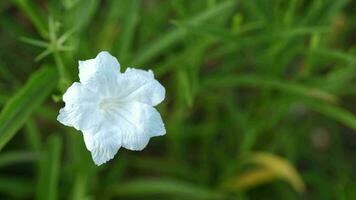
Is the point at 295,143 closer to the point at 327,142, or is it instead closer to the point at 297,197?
the point at 297,197

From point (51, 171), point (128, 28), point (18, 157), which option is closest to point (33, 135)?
point (18, 157)

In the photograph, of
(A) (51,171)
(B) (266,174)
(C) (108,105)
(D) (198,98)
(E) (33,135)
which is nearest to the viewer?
(C) (108,105)

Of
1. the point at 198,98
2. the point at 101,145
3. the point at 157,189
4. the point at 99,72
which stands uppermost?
the point at 198,98

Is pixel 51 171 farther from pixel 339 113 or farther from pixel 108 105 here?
pixel 339 113

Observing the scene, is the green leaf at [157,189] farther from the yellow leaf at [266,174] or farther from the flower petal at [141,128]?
the flower petal at [141,128]

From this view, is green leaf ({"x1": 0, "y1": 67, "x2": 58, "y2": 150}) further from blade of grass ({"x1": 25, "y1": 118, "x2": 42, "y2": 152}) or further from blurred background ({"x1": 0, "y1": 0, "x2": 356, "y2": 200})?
blade of grass ({"x1": 25, "y1": 118, "x2": 42, "y2": 152})

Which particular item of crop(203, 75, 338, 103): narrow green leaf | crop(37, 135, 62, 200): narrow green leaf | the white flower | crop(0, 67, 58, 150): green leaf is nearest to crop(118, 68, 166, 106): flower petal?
the white flower

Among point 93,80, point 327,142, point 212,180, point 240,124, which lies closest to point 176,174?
point 212,180

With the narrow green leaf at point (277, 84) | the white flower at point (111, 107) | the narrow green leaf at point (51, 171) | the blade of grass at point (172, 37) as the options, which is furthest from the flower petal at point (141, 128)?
the narrow green leaf at point (277, 84)
